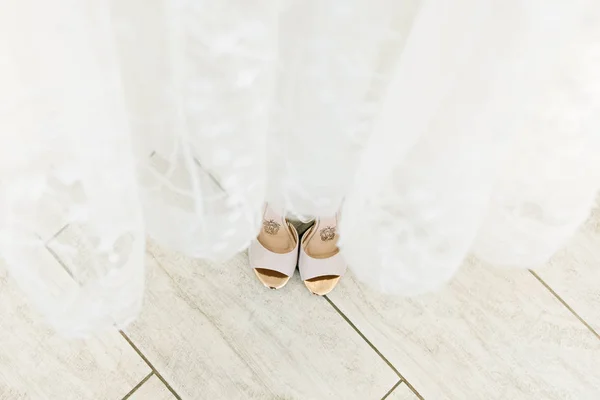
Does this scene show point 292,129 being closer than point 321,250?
Yes

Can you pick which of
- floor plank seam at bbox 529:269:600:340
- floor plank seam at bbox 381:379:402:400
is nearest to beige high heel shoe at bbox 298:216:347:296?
floor plank seam at bbox 381:379:402:400

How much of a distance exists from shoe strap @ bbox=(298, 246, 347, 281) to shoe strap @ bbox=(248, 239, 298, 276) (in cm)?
2

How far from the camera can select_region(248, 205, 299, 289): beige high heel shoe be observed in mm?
962

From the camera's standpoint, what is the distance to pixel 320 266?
0.97 meters

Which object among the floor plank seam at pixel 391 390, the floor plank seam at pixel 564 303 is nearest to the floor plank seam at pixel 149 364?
the floor plank seam at pixel 391 390

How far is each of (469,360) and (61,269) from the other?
2.26ft

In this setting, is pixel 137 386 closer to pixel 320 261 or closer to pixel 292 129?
pixel 320 261

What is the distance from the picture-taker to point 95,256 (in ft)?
1.79

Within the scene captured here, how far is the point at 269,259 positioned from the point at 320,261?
0.08m

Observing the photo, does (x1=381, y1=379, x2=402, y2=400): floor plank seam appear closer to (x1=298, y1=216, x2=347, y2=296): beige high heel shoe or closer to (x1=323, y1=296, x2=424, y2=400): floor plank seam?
(x1=323, y1=296, x2=424, y2=400): floor plank seam

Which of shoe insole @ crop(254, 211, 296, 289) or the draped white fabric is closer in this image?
the draped white fabric

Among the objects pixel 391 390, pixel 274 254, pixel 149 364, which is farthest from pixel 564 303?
pixel 149 364

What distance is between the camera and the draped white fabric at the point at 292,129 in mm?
360

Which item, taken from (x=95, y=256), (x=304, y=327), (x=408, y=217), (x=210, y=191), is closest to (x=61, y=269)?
(x=95, y=256)
